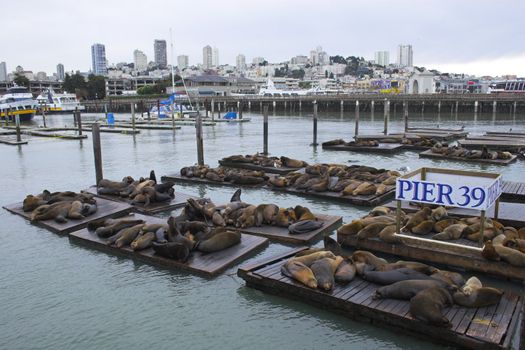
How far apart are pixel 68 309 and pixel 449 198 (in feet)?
Answer: 16.9

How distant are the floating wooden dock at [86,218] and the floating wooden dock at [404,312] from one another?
438cm

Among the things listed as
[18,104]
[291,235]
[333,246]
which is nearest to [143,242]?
[291,235]

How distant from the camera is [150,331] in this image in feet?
17.7

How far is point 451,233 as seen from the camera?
686cm

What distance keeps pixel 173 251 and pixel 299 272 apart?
6.92 ft

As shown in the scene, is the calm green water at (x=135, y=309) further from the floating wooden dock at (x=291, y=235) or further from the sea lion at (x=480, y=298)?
the sea lion at (x=480, y=298)

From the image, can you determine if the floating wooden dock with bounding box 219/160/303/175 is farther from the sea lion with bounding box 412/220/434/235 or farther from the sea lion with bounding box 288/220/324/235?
the sea lion with bounding box 412/220/434/235

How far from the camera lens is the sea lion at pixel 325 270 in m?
5.55

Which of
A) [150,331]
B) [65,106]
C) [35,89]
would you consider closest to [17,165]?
[150,331]

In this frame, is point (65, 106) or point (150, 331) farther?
point (65, 106)

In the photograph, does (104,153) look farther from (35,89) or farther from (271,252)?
(35,89)

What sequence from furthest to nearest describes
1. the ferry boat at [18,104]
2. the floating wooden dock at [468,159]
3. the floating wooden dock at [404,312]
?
the ferry boat at [18,104] → the floating wooden dock at [468,159] → the floating wooden dock at [404,312]

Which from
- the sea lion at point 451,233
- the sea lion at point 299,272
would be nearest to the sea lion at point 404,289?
the sea lion at point 299,272

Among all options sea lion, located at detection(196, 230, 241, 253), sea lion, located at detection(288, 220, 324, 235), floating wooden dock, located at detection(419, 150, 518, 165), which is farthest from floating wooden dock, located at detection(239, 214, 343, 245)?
floating wooden dock, located at detection(419, 150, 518, 165)
